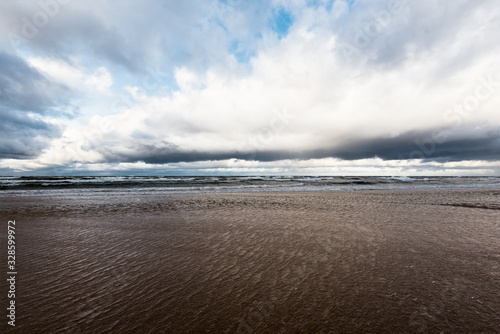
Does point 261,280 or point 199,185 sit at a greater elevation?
point 261,280

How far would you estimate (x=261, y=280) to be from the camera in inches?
216

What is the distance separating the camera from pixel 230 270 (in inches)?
241

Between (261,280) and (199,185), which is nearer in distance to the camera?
(261,280)

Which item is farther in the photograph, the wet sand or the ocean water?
the ocean water

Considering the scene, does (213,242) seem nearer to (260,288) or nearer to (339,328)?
(260,288)

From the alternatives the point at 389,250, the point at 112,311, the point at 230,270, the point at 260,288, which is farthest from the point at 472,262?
the point at 112,311

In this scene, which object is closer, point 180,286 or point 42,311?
point 42,311

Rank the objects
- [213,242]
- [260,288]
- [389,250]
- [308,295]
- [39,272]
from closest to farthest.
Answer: [308,295]
[260,288]
[39,272]
[389,250]
[213,242]

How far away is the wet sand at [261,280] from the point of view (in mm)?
3934

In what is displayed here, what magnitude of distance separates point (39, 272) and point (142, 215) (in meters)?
8.28

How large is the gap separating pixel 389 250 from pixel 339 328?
4672mm

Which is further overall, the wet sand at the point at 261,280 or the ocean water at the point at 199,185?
the ocean water at the point at 199,185

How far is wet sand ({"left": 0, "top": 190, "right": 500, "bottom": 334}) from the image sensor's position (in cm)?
393

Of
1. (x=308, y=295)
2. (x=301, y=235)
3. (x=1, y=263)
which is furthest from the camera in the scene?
(x=301, y=235)
